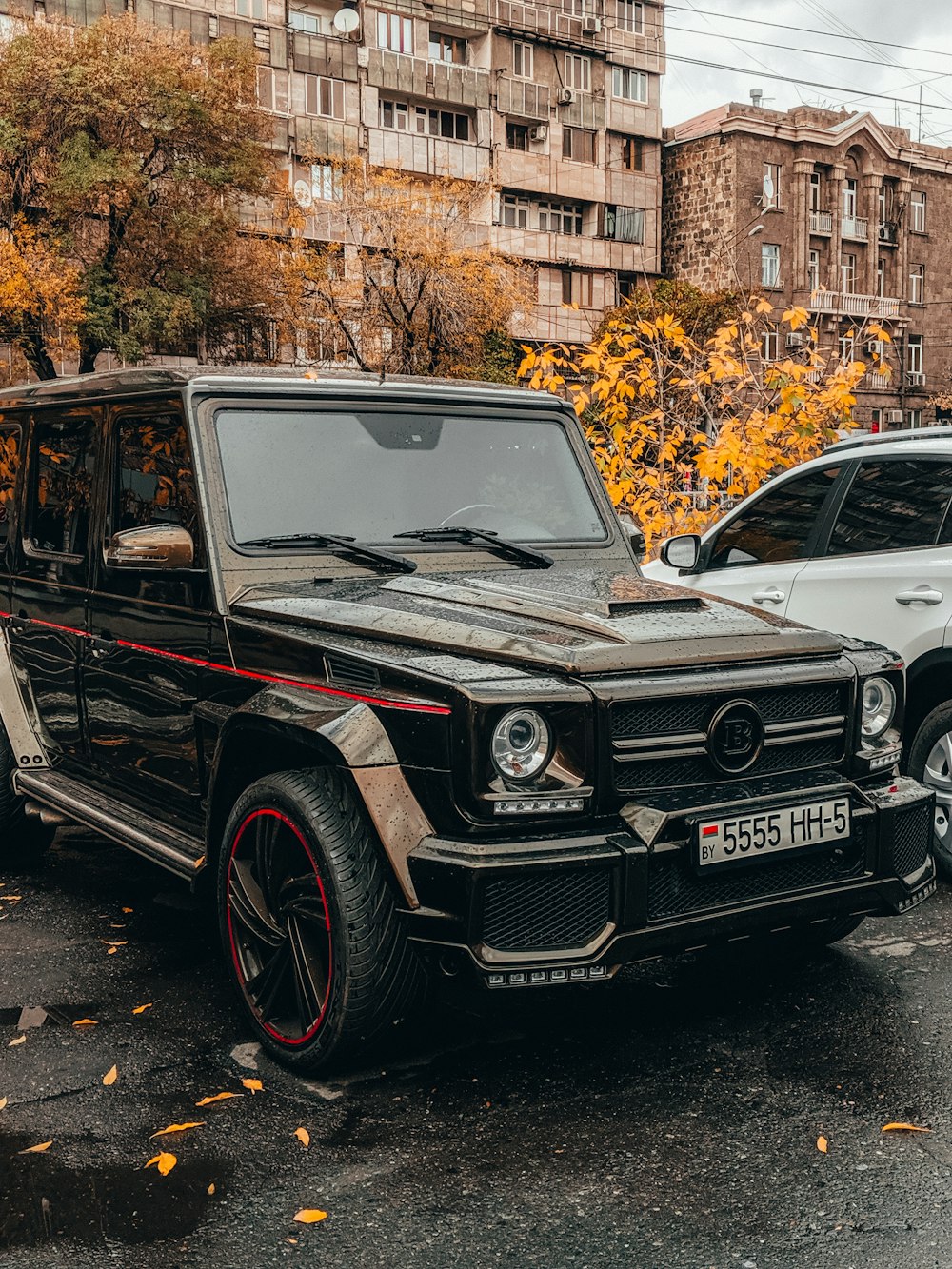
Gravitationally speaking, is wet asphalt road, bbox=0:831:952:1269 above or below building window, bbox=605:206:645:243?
below

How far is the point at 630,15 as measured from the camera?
2206 inches

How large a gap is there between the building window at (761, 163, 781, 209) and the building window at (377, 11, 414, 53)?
54.8 feet

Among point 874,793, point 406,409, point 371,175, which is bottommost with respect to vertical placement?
point 874,793

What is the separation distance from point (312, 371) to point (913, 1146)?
334 cm

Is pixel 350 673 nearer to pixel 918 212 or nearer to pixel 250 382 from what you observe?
pixel 250 382

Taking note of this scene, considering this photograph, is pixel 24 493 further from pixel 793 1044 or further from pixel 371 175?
pixel 371 175

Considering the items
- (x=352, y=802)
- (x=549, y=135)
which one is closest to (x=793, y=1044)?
(x=352, y=802)

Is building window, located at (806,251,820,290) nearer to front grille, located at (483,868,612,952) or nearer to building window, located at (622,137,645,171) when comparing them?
building window, located at (622,137,645,171)

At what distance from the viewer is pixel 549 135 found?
2098 inches

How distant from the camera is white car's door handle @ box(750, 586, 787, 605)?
7.06m

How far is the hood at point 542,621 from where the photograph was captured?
386 centimetres

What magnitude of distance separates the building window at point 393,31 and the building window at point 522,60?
16.1ft

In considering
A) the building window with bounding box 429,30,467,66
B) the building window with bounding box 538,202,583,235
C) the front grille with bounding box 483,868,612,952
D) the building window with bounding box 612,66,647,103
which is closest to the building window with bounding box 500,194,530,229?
the building window with bounding box 538,202,583,235

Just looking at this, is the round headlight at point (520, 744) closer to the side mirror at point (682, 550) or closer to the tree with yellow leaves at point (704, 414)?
the side mirror at point (682, 550)
